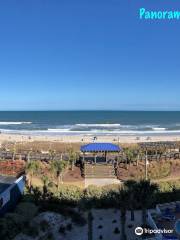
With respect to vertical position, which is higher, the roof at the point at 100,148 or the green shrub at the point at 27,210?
the roof at the point at 100,148

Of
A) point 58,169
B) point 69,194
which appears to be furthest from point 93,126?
point 69,194

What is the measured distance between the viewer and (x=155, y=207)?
1189 inches

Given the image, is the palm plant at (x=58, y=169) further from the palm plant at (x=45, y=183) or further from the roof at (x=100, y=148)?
the roof at (x=100, y=148)

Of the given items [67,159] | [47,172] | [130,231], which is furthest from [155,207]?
[67,159]

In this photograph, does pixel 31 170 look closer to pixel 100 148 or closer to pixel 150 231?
pixel 100 148

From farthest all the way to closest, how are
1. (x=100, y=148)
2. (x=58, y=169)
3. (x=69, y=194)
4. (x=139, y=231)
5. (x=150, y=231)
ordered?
(x=100, y=148) < (x=58, y=169) < (x=69, y=194) < (x=139, y=231) < (x=150, y=231)

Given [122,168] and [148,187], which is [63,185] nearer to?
[122,168]

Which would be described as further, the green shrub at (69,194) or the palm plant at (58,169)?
the palm plant at (58,169)

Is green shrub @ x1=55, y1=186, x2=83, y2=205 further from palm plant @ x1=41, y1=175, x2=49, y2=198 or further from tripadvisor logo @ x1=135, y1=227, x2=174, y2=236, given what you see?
tripadvisor logo @ x1=135, y1=227, x2=174, y2=236

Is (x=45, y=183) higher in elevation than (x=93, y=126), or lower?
lower

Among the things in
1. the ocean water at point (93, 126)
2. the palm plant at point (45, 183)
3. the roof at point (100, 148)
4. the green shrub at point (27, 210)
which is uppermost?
the ocean water at point (93, 126)

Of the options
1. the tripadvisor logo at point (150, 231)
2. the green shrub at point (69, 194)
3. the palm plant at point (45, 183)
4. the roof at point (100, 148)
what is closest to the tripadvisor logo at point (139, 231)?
the tripadvisor logo at point (150, 231)

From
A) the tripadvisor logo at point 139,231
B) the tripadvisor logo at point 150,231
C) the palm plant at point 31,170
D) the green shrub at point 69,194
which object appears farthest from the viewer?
the palm plant at point 31,170

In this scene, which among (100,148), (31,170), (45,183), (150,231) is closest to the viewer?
(150,231)
